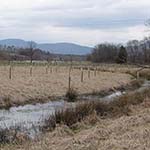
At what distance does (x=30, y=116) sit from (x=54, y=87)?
49.7 ft

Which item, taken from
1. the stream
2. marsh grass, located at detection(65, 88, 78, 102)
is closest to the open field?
the stream

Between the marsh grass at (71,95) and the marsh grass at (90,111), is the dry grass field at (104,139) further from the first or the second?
the marsh grass at (71,95)

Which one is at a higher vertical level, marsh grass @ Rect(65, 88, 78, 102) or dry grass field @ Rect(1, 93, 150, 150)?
dry grass field @ Rect(1, 93, 150, 150)

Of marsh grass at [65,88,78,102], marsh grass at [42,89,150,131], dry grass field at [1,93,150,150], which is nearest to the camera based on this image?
dry grass field at [1,93,150,150]

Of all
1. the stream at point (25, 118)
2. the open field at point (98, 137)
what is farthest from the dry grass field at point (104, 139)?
the stream at point (25, 118)

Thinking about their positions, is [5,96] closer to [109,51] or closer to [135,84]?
[135,84]

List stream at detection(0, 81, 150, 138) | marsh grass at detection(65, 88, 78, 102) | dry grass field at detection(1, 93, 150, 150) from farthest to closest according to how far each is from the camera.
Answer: marsh grass at detection(65, 88, 78, 102) → stream at detection(0, 81, 150, 138) → dry grass field at detection(1, 93, 150, 150)

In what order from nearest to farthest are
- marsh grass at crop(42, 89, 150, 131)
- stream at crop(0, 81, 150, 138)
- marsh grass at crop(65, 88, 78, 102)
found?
1. stream at crop(0, 81, 150, 138)
2. marsh grass at crop(42, 89, 150, 131)
3. marsh grass at crop(65, 88, 78, 102)

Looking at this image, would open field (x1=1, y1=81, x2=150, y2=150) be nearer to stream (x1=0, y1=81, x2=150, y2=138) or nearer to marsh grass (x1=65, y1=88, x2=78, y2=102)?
stream (x1=0, y1=81, x2=150, y2=138)

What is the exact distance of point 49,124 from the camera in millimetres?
16734

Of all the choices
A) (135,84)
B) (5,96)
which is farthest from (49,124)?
(135,84)

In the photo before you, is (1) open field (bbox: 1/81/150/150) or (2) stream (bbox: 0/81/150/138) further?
(2) stream (bbox: 0/81/150/138)

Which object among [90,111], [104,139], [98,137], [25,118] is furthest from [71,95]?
[104,139]

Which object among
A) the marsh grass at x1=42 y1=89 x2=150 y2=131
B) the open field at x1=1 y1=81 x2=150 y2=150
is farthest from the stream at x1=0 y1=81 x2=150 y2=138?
the open field at x1=1 y1=81 x2=150 y2=150
